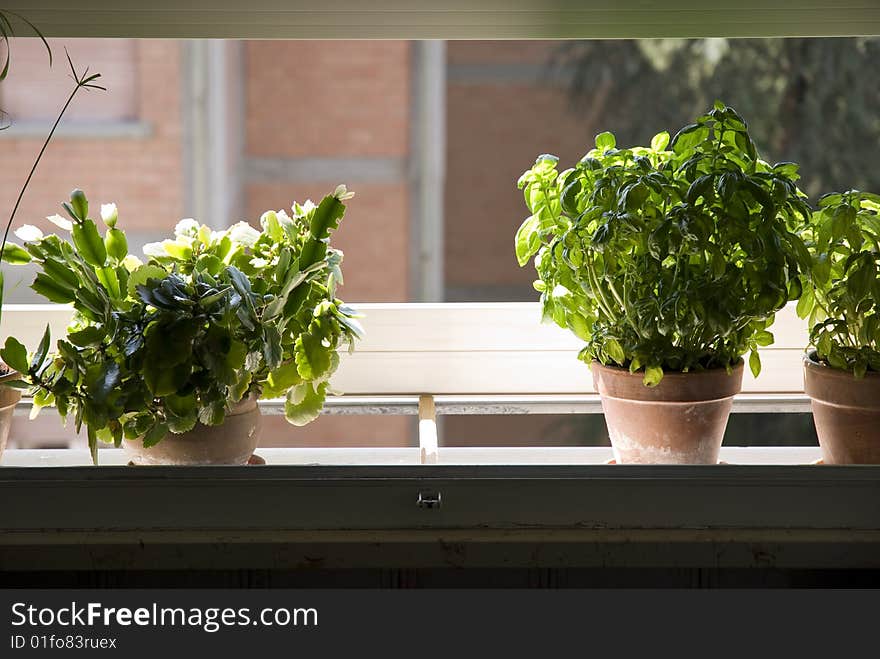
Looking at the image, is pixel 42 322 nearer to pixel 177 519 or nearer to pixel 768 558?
pixel 177 519

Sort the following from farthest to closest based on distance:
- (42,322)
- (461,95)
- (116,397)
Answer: (461,95) < (42,322) < (116,397)

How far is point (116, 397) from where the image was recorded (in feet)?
2.89

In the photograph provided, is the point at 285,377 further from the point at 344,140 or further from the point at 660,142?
the point at 344,140

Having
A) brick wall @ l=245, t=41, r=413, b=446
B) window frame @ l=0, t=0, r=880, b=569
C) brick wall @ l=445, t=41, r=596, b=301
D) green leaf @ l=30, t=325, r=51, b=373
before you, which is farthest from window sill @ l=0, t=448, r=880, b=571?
brick wall @ l=445, t=41, r=596, b=301

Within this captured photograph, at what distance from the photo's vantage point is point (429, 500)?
90 centimetres

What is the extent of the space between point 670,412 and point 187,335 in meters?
0.48

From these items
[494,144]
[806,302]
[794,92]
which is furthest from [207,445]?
[494,144]

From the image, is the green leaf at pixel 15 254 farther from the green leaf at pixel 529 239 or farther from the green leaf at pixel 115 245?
the green leaf at pixel 529 239

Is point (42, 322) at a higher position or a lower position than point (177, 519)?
higher

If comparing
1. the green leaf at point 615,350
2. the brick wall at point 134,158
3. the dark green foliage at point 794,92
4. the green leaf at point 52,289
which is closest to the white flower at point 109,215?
the green leaf at point 52,289

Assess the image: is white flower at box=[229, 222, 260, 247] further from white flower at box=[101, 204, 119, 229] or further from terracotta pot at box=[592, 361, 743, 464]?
terracotta pot at box=[592, 361, 743, 464]

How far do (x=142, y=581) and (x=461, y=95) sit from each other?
6.65 meters

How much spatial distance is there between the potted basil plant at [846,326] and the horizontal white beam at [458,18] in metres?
0.19
